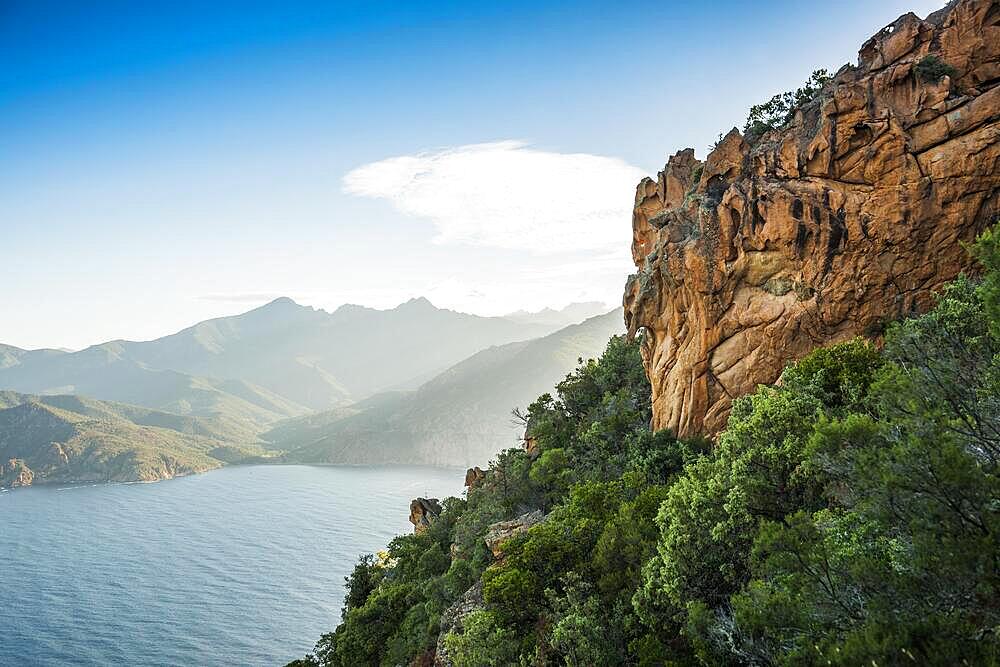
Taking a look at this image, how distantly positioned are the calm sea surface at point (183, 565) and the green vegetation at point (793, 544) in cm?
6029

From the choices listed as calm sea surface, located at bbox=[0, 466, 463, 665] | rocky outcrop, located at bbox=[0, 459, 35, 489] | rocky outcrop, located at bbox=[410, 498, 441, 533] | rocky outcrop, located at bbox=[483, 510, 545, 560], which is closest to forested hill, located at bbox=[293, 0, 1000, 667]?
rocky outcrop, located at bbox=[483, 510, 545, 560]

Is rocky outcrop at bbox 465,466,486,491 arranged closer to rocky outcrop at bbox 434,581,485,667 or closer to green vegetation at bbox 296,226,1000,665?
green vegetation at bbox 296,226,1000,665

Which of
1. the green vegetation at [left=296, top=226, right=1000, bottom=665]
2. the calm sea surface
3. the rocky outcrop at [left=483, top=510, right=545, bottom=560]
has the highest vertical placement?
the green vegetation at [left=296, top=226, right=1000, bottom=665]

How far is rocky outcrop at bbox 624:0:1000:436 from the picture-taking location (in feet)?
78.9

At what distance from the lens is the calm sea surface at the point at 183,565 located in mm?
75750

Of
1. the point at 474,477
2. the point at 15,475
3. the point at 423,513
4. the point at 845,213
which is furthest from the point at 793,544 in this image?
the point at 15,475

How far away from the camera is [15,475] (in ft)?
622

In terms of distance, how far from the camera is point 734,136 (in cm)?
→ 3250

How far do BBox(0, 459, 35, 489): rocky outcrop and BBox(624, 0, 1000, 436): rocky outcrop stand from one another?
241 m

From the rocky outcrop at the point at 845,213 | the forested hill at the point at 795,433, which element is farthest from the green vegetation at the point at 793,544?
the rocky outcrop at the point at 845,213

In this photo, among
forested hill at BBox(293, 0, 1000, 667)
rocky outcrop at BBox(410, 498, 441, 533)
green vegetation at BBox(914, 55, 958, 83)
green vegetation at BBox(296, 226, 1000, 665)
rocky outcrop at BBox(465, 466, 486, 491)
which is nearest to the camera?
green vegetation at BBox(296, 226, 1000, 665)

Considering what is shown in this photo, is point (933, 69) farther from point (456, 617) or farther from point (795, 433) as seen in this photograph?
point (456, 617)

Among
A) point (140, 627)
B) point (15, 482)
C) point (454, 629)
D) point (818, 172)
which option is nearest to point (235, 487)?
point (15, 482)

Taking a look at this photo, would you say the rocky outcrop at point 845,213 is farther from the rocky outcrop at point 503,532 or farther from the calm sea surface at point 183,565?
the calm sea surface at point 183,565
